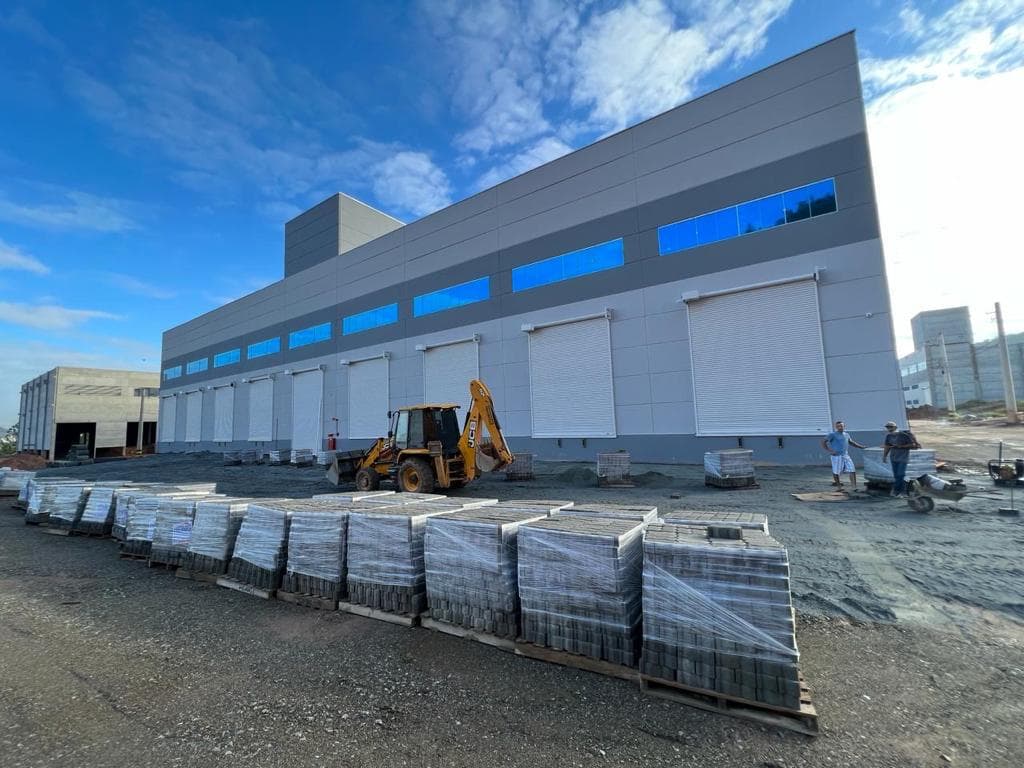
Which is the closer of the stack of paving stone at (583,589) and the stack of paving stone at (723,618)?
the stack of paving stone at (723,618)

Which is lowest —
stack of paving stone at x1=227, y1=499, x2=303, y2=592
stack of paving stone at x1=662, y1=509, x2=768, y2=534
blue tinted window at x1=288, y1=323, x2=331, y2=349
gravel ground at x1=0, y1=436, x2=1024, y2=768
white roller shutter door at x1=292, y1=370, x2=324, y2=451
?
gravel ground at x1=0, y1=436, x2=1024, y2=768

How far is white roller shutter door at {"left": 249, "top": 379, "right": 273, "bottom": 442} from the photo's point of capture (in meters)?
30.8

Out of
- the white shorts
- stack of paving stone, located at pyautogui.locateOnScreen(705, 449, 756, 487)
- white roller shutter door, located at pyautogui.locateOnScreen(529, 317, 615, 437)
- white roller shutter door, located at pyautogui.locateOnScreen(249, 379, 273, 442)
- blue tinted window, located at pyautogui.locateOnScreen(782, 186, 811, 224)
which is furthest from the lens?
white roller shutter door, located at pyautogui.locateOnScreen(249, 379, 273, 442)

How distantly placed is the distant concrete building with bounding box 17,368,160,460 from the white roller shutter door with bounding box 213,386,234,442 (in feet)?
58.2

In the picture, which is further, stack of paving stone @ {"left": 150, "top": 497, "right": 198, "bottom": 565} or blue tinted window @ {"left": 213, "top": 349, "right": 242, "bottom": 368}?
blue tinted window @ {"left": 213, "top": 349, "right": 242, "bottom": 368}

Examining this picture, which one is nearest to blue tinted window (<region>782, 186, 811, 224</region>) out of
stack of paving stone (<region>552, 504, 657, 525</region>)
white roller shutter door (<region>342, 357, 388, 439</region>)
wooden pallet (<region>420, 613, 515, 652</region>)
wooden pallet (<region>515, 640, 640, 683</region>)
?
stack of paving stone (<region>552, 504, 657, 525</region>)

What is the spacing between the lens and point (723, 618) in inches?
120

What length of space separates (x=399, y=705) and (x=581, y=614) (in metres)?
1.44

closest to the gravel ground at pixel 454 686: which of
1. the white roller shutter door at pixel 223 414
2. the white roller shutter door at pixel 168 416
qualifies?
the white roller shutter door at pixel 223 414

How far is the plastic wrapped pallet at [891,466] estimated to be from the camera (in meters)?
8.93

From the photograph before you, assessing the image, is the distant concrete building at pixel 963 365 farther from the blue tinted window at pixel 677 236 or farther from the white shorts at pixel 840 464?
the white shorts at pixel 840 464

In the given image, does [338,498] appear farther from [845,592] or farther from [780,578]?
[845,592]

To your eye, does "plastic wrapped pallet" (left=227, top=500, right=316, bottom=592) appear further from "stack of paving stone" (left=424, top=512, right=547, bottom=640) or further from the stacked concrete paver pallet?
"stack of paving stone" (left=424, top=512, right=547, bottom=640)

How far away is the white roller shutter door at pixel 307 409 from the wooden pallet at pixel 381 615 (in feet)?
78.7
